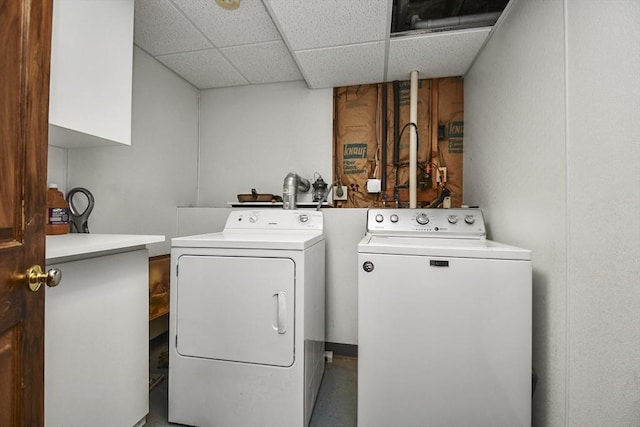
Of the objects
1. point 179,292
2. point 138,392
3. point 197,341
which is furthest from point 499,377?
point 138,392

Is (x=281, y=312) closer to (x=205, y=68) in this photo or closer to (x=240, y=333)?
(x=240, y=333)

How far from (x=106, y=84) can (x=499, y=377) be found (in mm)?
2165

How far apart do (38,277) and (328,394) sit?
158cm

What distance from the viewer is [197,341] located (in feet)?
4.56

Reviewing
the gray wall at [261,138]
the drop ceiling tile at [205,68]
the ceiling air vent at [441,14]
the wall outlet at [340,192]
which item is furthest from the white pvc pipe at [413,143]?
the drop ceiling tile at [205,68]

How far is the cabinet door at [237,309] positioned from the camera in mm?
1328

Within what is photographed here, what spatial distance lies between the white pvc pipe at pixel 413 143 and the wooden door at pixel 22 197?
85.4 inches

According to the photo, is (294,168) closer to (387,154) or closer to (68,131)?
(387,154)

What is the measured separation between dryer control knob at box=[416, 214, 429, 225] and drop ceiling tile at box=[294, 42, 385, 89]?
1.20 metres

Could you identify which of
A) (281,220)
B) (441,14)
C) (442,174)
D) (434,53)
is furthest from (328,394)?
(441,14)

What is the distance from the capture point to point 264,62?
2.30 meters

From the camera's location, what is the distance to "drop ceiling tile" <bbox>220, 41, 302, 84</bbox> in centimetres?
211

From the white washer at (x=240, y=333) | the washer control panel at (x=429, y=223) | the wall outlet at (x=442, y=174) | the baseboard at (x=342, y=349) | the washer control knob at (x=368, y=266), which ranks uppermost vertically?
the wall outlet at (x=442, y=174)

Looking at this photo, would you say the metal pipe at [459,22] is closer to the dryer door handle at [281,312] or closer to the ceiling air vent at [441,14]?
the ceiling air vent at [441,14]
